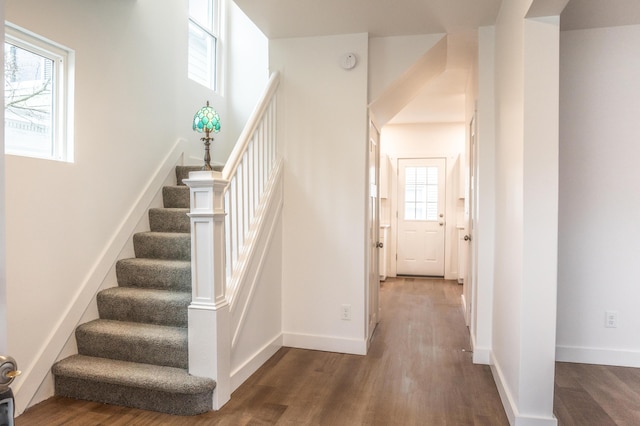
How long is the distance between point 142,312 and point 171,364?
0.48 m

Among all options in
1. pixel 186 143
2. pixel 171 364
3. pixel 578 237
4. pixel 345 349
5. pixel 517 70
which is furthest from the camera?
pixel 186 143

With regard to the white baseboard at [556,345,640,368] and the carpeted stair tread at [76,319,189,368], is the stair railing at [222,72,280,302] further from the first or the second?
the white baseboard at [556,345,640,368]

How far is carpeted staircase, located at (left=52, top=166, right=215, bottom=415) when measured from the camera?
7.63 ft

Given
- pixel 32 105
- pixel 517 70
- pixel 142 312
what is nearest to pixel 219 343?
pixel 142 312

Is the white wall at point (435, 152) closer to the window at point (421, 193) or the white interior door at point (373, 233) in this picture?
the window at point (421, 193)

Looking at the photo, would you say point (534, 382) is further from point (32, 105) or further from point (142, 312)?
point (32, 105)

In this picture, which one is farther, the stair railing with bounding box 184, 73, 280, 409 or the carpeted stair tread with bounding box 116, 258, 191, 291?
the carpeted stair tread with bounding box 116, 258, 191, 291

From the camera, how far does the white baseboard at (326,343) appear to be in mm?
3355

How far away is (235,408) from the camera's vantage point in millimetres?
2381

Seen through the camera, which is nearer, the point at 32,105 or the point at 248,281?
the point at 32,105

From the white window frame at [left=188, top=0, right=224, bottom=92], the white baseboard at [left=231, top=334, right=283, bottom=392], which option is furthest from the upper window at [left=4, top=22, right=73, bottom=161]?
the white window frame at [left=188, top=0, right=224, bottom=92]

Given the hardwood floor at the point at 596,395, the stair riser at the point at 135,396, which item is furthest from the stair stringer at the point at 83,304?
the hardwood floor at the point at 596,395

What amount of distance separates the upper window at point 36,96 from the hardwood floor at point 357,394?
1543mm

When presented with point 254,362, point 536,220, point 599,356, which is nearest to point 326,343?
point 254,362
